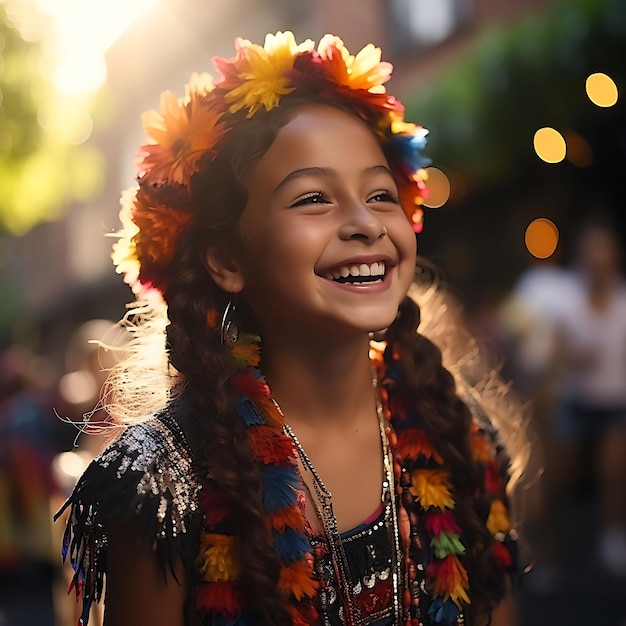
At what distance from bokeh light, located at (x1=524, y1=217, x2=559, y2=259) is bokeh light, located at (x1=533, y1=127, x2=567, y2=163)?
44.7 inches

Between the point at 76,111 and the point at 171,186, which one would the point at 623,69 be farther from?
the point at 76,111

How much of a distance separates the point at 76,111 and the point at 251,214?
39.6 ft

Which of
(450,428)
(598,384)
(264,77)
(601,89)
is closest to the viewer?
(264,77)

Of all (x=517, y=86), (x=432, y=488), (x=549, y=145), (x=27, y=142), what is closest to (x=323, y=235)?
(x=432, y=488)

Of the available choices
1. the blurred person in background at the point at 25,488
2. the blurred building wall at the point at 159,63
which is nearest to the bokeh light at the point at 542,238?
the blurred building wall at the point at 159,63

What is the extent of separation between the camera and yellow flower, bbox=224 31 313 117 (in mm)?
2012

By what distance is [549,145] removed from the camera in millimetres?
8281

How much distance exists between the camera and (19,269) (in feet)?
107

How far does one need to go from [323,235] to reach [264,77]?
358 mm

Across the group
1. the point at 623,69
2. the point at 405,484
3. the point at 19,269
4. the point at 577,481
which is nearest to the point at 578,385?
the point at 577,481

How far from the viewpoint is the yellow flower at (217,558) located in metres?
1.83

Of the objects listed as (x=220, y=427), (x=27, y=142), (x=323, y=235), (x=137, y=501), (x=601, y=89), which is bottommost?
(x=137, y=501)

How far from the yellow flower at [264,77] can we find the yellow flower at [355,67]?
7cm

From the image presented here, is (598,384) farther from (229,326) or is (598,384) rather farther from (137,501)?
(137,501)
